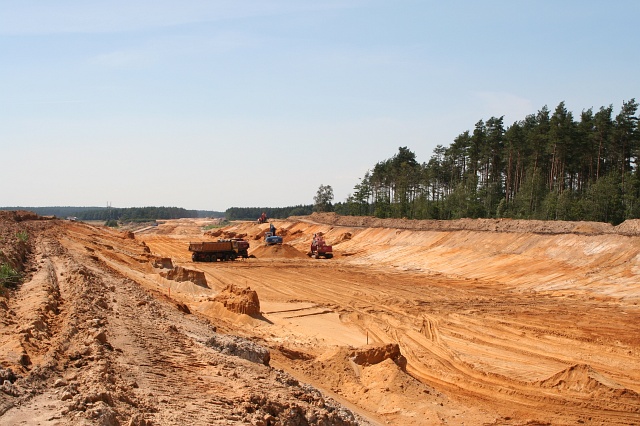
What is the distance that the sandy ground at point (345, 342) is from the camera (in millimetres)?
7922

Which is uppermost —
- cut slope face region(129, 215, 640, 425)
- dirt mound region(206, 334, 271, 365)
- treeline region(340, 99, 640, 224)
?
treeline region(340, 99, 640, 224)

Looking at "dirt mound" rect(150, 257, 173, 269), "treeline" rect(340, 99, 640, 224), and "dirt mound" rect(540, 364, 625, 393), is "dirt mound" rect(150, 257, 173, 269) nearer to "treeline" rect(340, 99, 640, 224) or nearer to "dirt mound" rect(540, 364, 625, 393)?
"dirt mound" rect(540, 364, 625, 393)

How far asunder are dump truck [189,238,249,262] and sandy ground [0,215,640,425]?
767 cm

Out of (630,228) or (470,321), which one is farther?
(630,228)

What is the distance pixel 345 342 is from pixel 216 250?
29.3 meters

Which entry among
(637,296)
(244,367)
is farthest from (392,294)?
(244,367)

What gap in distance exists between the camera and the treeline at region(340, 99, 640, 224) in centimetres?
4944

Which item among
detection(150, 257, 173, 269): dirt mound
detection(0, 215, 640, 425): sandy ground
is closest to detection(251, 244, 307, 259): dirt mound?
detection(0, 215, 640, 425): sandy ground

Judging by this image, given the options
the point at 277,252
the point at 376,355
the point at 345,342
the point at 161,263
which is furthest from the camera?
the point at 277,252

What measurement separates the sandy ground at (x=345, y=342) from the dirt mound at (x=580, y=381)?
0.16 feet

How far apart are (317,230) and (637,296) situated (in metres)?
48.4

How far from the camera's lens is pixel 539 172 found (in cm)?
5684

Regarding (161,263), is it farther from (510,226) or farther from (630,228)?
Answer: (630,228)

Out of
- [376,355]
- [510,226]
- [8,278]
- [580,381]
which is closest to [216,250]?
[510,226]
